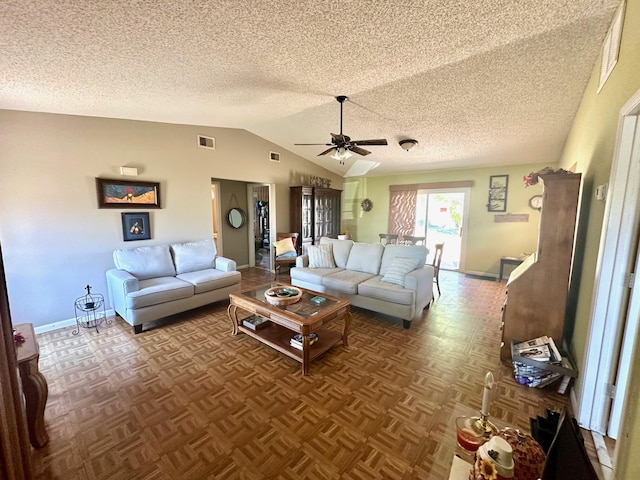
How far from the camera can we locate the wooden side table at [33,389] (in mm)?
1520

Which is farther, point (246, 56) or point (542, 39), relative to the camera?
point (246, 56)

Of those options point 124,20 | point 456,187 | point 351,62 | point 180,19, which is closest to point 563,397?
point 351,62

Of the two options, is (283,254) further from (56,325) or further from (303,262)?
(56,325)

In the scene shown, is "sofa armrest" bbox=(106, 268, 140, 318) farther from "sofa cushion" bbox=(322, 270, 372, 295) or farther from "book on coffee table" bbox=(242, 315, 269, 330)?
"sofa cushion" bbox=(322, 270, 372, 295)

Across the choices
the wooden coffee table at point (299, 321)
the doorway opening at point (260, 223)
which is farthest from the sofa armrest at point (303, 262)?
the doorway opening at point (260, 223)

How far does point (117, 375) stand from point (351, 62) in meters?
3.30

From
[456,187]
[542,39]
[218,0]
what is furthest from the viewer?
[456,187]

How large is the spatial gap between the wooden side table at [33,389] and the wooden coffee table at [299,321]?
58.9 inches

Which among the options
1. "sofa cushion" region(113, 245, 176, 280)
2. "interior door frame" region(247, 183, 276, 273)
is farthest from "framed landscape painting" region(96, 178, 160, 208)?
"interior door frame" region(247, 183, 276, 273)

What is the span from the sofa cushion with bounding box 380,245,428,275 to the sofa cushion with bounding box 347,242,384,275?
8cm

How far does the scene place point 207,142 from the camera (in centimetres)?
439

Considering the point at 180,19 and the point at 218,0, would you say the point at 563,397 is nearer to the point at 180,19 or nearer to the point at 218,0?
the point at 218,0

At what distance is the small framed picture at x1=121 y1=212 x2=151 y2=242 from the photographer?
3.64 m

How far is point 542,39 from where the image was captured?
2.00m
